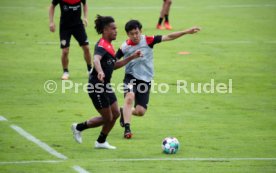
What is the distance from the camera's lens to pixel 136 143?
1327 centimetres

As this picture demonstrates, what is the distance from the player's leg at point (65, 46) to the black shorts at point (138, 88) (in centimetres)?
539

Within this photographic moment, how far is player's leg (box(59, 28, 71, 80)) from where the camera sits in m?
19.4

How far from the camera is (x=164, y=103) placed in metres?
17.4

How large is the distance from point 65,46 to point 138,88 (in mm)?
5570

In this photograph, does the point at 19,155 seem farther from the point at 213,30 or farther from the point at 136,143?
the point at 213,30

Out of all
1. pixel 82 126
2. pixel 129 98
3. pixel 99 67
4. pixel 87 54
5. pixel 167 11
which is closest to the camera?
pixel 99 67

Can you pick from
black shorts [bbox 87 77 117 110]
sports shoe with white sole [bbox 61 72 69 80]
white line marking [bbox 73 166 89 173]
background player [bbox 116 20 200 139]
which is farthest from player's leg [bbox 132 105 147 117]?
sports shoe with white sole [bbox 61 72 69 80]

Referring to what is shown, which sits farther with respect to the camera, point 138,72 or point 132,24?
point 138,72

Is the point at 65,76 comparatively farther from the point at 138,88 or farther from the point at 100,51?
the point at 100,51

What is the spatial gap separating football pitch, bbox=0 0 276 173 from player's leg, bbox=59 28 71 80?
383 millimetres

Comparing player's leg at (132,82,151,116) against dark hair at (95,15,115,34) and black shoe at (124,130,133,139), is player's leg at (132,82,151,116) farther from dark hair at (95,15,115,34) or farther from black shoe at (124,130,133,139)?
dark hair at (95,15,115,34)

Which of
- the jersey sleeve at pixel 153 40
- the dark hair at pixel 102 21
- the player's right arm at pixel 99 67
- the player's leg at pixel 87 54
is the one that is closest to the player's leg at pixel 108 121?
the player's right arm at pixel 99 67

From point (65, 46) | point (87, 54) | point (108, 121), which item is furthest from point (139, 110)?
point (87, 54)

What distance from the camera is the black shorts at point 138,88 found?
1417 cm
